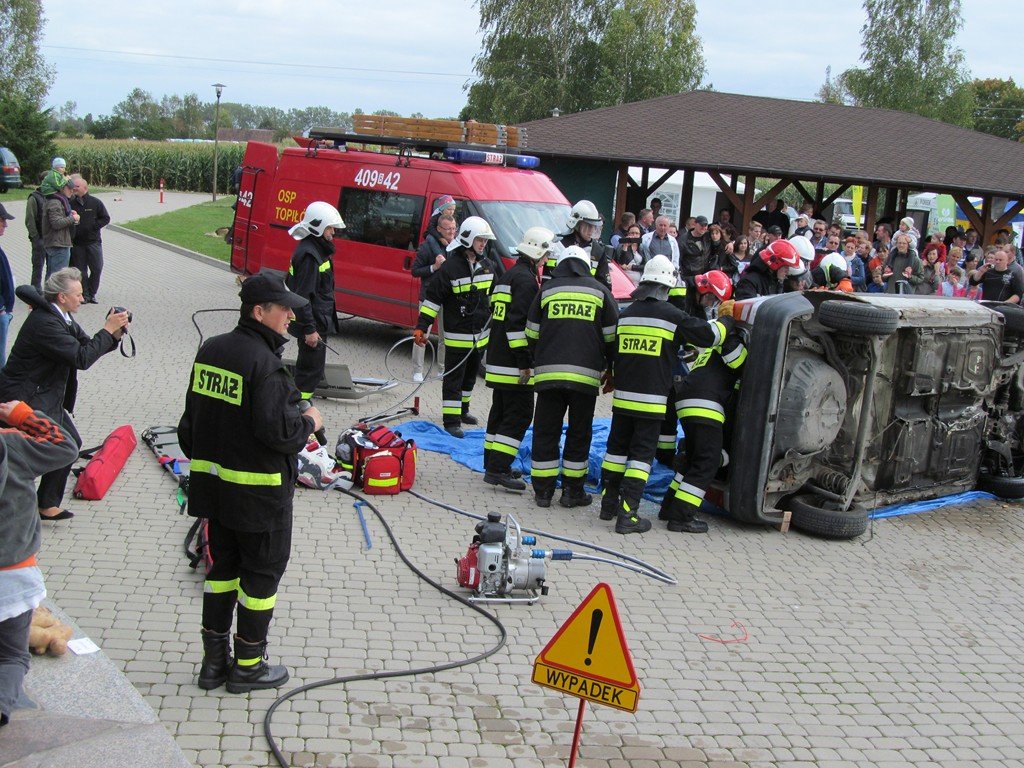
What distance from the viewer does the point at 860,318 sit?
25.4 feet

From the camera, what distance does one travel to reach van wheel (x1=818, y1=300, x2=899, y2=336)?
773 cm

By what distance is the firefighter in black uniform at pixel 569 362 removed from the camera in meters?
8.05

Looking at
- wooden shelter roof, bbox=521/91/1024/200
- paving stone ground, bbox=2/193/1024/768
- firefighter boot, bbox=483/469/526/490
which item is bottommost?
paving stone ground, bbox=2/193/1024/768

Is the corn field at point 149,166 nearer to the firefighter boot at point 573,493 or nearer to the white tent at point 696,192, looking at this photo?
the white tent at point 696,192

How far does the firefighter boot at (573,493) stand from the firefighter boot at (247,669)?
12.2 ft

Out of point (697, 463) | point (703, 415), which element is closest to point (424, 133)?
point (703, 415)

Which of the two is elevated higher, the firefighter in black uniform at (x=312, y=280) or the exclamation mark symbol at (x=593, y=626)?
the firefighter in black uniform at (x=312, y=280)

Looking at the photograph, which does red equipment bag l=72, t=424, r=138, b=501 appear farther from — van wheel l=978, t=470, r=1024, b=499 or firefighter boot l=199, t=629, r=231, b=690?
van wheel l=978, t=470, r=1024, b=499

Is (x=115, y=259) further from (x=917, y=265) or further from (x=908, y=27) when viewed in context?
(x=908, y=27)

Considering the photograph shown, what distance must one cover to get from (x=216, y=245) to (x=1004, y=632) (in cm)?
2171

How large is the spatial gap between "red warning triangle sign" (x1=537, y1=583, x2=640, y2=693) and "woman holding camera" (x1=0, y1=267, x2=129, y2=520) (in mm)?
3693

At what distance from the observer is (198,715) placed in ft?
15.6

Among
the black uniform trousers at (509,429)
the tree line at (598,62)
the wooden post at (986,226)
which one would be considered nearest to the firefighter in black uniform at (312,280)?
the black uniform trousers at (509,429)

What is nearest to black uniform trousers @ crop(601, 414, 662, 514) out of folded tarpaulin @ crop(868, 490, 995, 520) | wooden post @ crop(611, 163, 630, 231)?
folded tarpaulin @ crop(868, 490, 995, 520)
